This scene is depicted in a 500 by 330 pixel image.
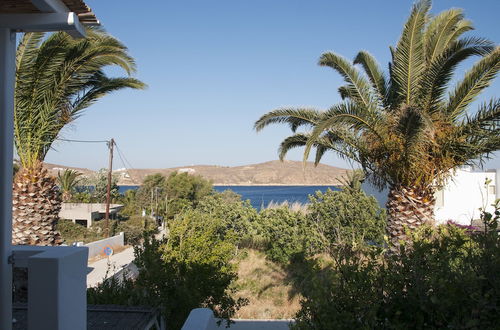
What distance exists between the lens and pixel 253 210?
18188 millimetres

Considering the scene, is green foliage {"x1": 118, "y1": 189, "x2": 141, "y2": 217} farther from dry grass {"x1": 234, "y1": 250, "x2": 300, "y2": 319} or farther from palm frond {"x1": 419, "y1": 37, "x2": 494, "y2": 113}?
palm frond {"x1": 419, "y1": 37, "x2": 494, "y2": 113}

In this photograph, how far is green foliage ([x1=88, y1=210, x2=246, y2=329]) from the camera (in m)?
6.65

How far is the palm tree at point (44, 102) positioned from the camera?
8039mm

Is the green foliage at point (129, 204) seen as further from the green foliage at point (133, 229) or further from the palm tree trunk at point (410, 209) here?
the palm tree trunk at point (410, 209)

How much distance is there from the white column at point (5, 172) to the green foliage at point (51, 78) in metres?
5.56

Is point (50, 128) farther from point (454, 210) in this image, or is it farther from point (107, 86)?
point (454, 210)

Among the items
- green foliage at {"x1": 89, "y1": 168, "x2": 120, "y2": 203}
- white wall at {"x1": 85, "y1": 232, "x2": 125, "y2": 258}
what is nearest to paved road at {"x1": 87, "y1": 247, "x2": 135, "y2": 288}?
white wall at {"x1": 85, "y1": 232, "x2": 125, "y2": 258}

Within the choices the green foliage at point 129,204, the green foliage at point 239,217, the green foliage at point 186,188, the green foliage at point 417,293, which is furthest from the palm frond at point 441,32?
the green foliage at point 186,188

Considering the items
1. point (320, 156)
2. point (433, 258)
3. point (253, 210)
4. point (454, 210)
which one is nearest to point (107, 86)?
point (320, 156)

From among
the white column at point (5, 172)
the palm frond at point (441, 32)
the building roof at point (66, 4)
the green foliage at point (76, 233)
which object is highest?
the palm frond at point (441, 32)

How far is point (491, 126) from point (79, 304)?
853 centimetres

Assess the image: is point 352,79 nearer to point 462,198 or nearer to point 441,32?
point 441,32

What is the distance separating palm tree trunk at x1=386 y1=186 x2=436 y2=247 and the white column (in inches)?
315

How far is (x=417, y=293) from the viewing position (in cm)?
300
